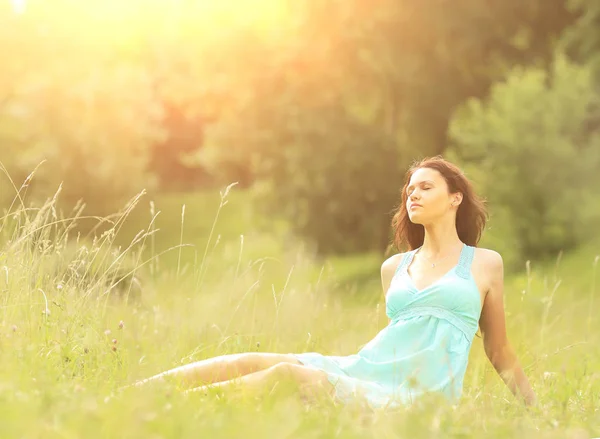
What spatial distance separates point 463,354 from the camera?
13.4ft

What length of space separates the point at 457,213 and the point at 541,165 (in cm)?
1091

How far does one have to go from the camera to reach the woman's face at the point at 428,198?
4383 mm

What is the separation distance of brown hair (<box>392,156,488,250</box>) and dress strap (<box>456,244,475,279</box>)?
22 centimetres

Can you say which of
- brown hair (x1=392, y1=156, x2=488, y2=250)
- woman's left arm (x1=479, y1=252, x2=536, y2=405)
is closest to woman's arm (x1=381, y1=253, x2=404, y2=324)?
brown hair (x1=392, y1=156, x2=488, y2=250)

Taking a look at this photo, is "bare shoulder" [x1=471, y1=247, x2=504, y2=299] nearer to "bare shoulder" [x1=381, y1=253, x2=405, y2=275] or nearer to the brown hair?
the brown hair

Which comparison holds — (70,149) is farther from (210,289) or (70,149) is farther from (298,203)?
(210,289)

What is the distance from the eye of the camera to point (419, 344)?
13.5 feet

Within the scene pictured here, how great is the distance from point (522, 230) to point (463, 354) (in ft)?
37.1

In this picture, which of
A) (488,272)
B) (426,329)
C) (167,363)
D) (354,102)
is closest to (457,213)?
(488,272)

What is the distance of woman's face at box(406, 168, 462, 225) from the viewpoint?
4.38 m

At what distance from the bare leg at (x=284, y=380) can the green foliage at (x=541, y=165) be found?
1148cm

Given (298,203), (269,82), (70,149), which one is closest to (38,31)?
(70,149)

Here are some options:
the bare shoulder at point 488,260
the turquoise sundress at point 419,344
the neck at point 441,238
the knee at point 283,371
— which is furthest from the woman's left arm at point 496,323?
the knee at point 283,371

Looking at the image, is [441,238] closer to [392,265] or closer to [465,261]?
[465,261]
